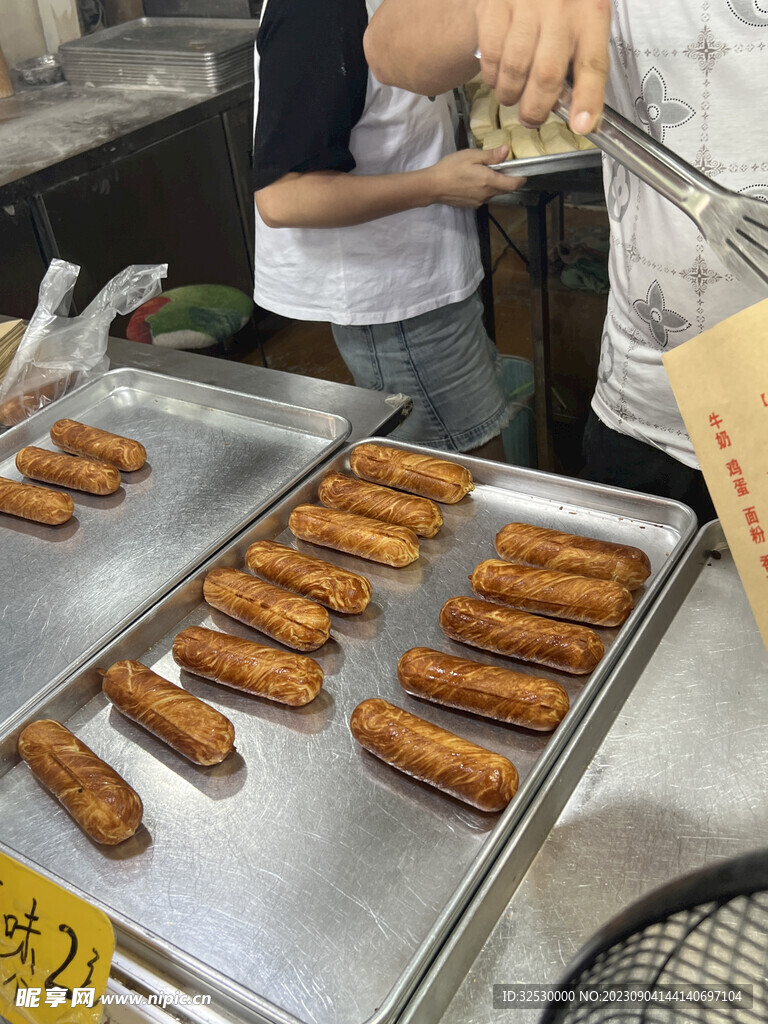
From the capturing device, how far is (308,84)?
218cm

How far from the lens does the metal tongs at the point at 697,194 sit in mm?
1120

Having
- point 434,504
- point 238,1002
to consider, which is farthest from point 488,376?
point 238,1002

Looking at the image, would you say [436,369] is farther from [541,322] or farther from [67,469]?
[67,469]

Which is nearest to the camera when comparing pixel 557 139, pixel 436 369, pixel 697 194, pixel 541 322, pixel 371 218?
pixel 697 194

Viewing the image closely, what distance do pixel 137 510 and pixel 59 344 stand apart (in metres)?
0.66

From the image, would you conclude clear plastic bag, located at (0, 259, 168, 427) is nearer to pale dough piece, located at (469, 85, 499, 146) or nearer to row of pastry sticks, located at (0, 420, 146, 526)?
row of pastry sticks, located at (0, 420, 146, 526)

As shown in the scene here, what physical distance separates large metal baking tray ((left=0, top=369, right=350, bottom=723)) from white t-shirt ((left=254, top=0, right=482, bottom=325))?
650mm

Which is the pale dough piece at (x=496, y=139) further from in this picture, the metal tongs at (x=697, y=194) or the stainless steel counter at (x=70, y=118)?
the stainless steel counter at (x=70, y=118)

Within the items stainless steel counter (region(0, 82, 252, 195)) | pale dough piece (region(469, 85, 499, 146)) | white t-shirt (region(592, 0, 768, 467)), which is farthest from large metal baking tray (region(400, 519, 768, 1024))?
stainless steel counter (region(0, 82, 252, 195))

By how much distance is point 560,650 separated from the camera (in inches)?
54.6

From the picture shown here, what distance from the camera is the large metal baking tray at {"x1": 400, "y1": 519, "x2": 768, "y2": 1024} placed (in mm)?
1033

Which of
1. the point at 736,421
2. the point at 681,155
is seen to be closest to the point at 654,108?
the point at 681,155

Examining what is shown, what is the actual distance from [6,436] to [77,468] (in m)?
0.32

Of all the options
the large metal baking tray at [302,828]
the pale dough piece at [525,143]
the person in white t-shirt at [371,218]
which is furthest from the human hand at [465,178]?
the large metal baking tray at [302,828]
